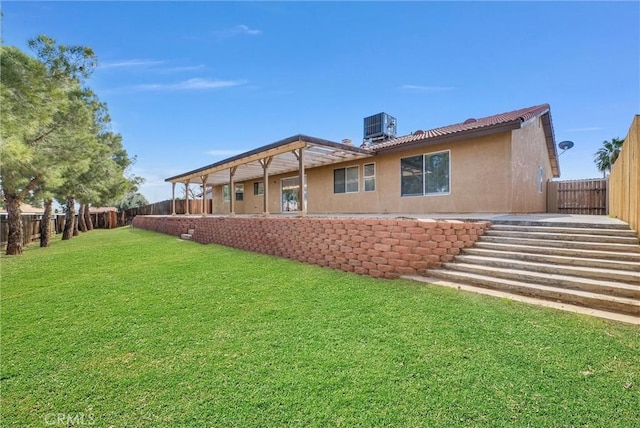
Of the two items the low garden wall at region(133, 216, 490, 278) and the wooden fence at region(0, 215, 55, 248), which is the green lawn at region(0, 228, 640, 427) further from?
the wooden fence at region(0, 215, 55, 248)

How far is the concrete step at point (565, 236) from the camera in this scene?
4755 millimetres

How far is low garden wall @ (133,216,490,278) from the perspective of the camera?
17.9 ft

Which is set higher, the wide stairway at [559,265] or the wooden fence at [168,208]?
the wooden fence at [168,208]

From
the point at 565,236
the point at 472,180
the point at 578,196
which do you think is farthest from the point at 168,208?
the point at 578,196

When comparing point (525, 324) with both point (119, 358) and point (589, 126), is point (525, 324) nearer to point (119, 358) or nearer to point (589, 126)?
point (119, 358)

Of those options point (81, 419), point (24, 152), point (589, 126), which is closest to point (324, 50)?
point (24, 152)

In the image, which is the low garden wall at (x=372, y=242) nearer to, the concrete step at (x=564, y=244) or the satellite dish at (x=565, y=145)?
the concrete step at (x=564, y=244)

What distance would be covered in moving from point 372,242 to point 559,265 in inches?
118

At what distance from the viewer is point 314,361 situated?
2770 mm

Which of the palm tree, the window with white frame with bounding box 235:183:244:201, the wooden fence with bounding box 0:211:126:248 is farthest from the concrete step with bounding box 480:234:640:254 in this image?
the palm tree

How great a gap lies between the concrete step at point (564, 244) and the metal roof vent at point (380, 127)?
1047 cm

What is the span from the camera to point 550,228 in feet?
18.7

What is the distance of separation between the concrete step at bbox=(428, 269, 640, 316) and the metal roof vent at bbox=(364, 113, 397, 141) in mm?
11577

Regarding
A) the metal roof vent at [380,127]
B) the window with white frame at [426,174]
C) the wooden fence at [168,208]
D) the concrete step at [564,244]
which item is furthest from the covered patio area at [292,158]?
the wooden fence at [168,208]
